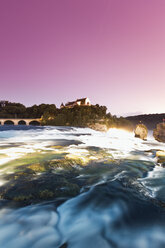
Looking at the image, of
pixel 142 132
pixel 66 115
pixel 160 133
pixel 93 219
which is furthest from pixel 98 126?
pixel 93 219

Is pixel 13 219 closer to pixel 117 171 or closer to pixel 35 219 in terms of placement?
pixel 35 219

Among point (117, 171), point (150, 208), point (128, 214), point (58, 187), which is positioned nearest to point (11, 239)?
point (58, 187)

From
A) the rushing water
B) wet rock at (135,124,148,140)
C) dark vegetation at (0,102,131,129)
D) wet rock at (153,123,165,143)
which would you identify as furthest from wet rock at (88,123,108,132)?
the rushing water

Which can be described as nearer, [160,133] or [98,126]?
[160,133]

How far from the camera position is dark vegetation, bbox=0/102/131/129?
281 ft

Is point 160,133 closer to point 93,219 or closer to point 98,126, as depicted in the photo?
point 93,219

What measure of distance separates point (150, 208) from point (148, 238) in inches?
37.5

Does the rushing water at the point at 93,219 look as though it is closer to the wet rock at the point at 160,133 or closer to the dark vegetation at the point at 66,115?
the wet rock at the point at 160,133

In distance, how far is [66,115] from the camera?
8844 cm

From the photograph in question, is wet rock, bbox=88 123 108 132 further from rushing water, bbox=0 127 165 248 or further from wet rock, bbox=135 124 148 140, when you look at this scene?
rushing water, bbox=0 127 165 248

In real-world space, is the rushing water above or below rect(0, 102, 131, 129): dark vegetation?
below

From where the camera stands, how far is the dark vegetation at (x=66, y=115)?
85.7 m

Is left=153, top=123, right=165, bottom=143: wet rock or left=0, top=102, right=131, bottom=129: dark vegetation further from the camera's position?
left=0, top=102, right=131, bottom=129: dark vegetation

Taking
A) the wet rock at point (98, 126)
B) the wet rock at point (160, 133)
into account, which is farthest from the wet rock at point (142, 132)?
the wet rock at point (98, 126)
